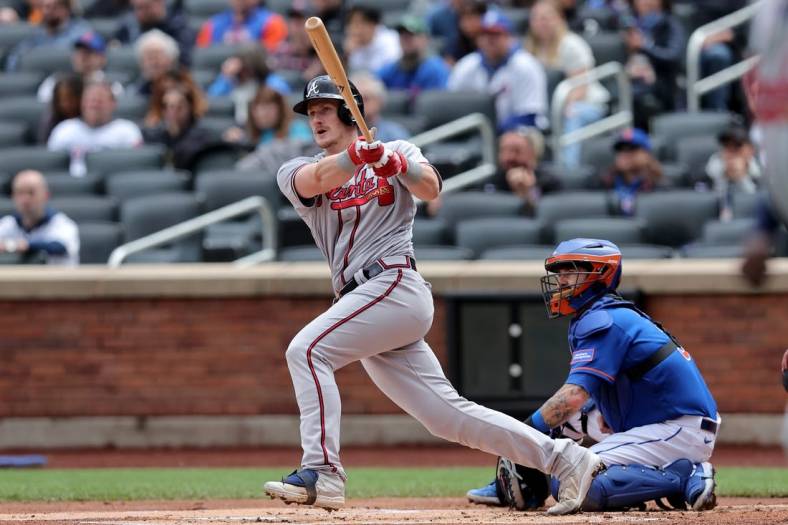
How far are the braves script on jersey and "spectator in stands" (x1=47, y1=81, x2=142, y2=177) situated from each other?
6.65 metres

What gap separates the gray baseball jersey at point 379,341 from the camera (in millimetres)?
6281

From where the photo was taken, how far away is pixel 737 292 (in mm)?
10656

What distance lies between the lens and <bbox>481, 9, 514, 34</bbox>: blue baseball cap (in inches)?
505

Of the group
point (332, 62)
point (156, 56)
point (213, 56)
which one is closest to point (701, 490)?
point (332, 62)

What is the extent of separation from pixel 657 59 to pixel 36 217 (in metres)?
5.75

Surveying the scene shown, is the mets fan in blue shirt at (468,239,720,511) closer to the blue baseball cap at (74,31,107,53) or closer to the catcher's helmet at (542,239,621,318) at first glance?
the catcher's helmet at (542,239,621,318)

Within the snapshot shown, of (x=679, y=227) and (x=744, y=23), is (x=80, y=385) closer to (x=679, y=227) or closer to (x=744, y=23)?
(x=679, y=227)

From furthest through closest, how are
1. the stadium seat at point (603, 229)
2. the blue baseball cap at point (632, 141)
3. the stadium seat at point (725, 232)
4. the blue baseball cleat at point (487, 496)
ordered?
1. the blue baseball cap at point (632, 141)
2. the stadium seat at point (725, 232)
3. the stadium seat at point (603, 229)
4. the blue baseball cleat at point (487, 496)

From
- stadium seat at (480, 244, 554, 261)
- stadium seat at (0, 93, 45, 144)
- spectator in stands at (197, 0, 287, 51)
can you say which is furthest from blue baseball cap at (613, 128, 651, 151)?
stadium seat at (0, 93, 45, 144)

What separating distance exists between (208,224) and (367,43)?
3.10m

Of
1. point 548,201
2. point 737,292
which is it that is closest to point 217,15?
point 548,201

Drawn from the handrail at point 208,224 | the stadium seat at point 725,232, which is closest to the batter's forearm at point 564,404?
the stadium seat at point 725,232

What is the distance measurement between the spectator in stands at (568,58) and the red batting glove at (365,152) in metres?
7.51

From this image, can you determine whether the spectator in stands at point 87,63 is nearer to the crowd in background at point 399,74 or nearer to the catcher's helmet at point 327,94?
the crowd in background at point 399,74
